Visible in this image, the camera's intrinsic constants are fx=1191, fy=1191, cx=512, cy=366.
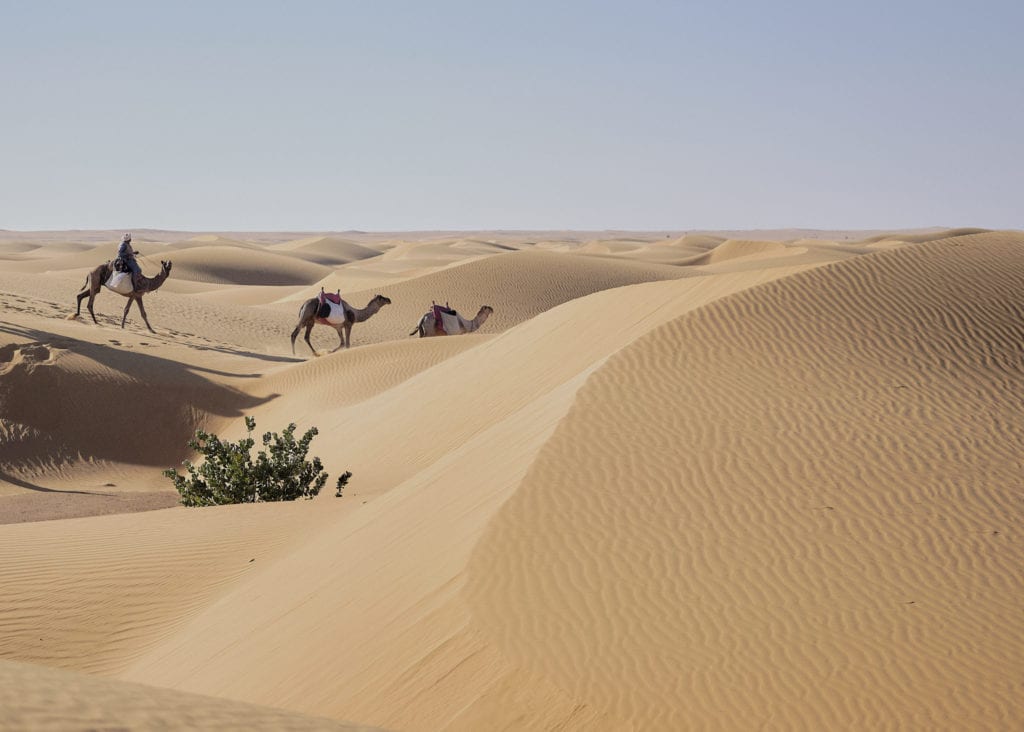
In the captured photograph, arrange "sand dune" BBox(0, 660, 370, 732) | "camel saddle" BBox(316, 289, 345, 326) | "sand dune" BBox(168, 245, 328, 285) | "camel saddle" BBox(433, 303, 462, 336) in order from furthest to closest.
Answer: "sand dune" BBox(168, 245, 328, 285) < "camel saddle" BBox(316, 289, 345, 326) < "camel saddle" BBox(433, 303, 462, 336) < "sand dune" BBox(0, 660, 370, 732)

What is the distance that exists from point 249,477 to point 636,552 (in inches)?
308

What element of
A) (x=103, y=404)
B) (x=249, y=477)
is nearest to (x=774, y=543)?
(x=249, y=477)

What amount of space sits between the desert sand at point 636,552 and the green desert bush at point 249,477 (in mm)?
711

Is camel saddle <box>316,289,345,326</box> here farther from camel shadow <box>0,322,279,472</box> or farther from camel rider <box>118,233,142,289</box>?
camel shadow <box>0,322,279,472</box>

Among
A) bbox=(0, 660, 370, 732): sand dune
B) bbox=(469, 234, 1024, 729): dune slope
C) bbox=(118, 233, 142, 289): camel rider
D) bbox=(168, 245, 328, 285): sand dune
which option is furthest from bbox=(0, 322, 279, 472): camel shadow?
bbox=(168, 245, 328, 285): sand dune

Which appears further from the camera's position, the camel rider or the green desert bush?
the camel rider

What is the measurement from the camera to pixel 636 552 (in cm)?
714

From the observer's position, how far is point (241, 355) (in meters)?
27.8

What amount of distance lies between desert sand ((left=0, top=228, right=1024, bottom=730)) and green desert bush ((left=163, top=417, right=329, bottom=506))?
71cm

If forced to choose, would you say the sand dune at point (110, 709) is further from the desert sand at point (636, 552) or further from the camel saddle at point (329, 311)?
the camel saddle at point (329, 311)

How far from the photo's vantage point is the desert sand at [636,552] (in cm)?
584

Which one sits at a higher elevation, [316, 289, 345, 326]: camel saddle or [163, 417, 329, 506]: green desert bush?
[316, 289, 345, 326]: camel saddle

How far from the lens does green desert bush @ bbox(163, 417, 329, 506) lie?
1398cm

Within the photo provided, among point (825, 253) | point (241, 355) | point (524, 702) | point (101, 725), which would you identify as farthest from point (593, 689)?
point (825, 253)
